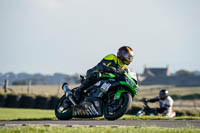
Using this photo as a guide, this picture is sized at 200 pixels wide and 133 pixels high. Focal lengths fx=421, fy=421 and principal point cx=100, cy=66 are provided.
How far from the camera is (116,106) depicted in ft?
32.4

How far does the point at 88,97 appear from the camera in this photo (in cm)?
1056

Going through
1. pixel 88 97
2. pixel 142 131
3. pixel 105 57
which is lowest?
pixel 142 131

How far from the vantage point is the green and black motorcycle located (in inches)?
384

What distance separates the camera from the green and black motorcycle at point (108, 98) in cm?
975

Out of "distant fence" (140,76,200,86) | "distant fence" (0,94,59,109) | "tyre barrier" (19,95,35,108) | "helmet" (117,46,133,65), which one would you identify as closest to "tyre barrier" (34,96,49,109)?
"distant fence" (0,94,59,109)

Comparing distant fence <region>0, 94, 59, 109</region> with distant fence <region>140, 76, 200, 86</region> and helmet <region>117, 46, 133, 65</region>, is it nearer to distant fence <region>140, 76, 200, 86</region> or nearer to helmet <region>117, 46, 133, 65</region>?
helmet <region>117, 46, 133, 65</region>

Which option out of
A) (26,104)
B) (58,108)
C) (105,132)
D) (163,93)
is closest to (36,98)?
(26,104)

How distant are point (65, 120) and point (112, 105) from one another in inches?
84.2

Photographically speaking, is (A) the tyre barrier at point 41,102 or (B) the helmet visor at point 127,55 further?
(A) the tyre barrier at point 41,102

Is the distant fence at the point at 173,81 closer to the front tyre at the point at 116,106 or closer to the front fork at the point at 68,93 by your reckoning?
the front fork at the point at 68,93

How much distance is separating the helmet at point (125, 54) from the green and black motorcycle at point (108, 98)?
467 millimetres

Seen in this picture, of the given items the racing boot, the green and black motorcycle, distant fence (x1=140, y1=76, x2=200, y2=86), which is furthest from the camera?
distant fence (x1=140, y1=76, x2=200, y2=86)

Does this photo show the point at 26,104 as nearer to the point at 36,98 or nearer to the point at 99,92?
the point at 36,98

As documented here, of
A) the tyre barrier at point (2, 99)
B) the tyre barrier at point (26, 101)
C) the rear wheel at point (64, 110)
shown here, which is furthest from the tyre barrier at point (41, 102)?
the rear wheel at point (64, 110)
